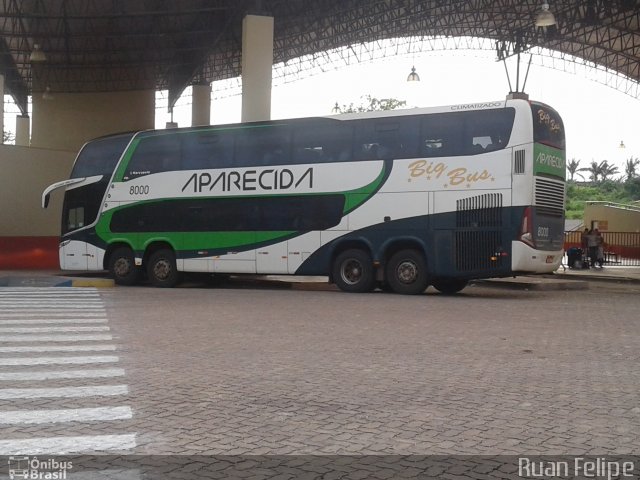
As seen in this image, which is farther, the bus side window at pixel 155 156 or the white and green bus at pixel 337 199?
the bus side window at pixel 155 156

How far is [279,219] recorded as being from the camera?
68.5 ft

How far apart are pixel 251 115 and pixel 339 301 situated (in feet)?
38.3

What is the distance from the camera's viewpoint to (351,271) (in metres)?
20.2

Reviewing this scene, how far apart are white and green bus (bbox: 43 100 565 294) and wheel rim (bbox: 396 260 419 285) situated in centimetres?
3

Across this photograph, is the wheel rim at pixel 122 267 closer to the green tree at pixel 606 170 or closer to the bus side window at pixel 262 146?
the bus side window at pixel 262 146

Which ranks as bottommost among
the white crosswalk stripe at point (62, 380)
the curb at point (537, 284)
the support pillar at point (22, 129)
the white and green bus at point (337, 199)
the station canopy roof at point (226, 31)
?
the curb at point (537, 284)

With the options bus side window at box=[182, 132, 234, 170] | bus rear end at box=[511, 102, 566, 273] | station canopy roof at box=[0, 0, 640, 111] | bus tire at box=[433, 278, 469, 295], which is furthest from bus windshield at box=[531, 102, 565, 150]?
station canopy roof at box=[0, 0, 640, 111]

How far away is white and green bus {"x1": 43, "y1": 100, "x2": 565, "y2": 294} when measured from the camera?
18.1 metres

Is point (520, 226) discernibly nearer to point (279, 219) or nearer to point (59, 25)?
point (279, 219)

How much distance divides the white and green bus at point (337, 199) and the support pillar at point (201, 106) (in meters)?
21.7

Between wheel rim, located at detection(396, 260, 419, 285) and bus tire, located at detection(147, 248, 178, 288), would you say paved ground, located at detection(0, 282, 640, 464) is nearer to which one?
wheel rim, located at detection(396, 260, 419, 285)

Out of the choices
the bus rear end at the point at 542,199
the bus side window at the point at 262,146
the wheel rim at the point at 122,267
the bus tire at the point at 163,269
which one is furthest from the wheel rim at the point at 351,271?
the wheel rim at the point at 122,267

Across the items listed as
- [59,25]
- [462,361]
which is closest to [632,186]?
[59,25]

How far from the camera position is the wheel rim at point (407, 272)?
756 inches
